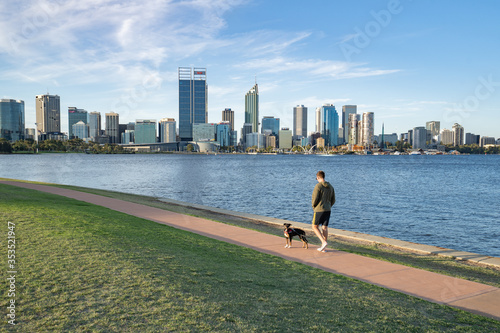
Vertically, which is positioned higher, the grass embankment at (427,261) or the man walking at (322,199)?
the man walking at (322,199)

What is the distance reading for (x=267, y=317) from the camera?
18.1ft

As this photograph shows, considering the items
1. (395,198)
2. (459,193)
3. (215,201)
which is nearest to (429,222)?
(395,198)

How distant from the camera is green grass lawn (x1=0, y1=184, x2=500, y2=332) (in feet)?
16.9

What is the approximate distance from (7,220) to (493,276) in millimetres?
13888

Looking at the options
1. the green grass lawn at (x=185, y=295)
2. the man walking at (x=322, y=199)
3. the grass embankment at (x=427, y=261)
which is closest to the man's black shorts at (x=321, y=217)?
the man walking at (x=322, y=199)

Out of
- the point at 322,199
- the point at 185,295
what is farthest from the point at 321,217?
the point at 185,295

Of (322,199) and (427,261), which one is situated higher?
(322,199)

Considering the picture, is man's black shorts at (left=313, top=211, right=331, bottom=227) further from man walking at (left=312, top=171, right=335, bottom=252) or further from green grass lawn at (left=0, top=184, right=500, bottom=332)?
green grass lawn at (left=0, top=184, right=500, bottom=332)

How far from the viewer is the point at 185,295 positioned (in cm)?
607

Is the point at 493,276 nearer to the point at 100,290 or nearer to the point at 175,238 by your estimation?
the point at 175,238

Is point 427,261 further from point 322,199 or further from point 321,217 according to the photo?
point 322,199

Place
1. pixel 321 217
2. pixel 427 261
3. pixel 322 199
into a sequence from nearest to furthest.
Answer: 1. pixel 322 199
2. pixel 321 217
3. pixel 427 261

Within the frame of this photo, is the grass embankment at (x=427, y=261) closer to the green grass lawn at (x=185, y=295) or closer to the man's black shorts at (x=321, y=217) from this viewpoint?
the man's black shorts at (x=321, y=217)

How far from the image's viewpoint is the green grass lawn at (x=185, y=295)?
5.14 meters
